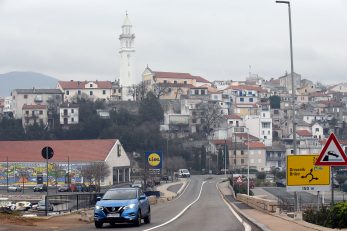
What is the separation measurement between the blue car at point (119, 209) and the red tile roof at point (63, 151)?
79701 mm

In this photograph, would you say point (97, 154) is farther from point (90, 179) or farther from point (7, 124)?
point (7, 124)

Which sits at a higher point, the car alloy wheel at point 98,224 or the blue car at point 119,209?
the blue car at point 119,209

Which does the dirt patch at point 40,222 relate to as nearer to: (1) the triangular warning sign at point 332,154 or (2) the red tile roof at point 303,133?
(1) the triangular warning sign at point 332,154

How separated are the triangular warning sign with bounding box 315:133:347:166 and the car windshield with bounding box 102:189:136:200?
31.4 feet

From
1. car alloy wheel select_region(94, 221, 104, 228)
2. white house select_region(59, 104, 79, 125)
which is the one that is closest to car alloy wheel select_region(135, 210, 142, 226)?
car alloy wheel select_region(94, 221, 104, 228)

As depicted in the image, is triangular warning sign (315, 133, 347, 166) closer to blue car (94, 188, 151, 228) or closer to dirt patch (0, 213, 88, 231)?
blue car (94, 188, 151, 228)

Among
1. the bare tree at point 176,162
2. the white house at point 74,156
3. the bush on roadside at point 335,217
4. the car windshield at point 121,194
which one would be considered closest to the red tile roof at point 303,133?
the bare tree at point 176,162

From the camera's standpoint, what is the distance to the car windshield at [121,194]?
29484 millimetres

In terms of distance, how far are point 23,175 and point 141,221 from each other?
7645 centimetres

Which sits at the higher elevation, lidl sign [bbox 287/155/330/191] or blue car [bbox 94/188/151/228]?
lidl sign [bbox 287/155/330/191]

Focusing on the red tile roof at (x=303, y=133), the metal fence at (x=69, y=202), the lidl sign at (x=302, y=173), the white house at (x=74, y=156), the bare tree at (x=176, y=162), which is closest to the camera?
the lidl sign at (x=302, y=173)

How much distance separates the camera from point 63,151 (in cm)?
11181

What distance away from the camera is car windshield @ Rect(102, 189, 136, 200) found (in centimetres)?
2948

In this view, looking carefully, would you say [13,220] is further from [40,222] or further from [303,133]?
[303,133]
